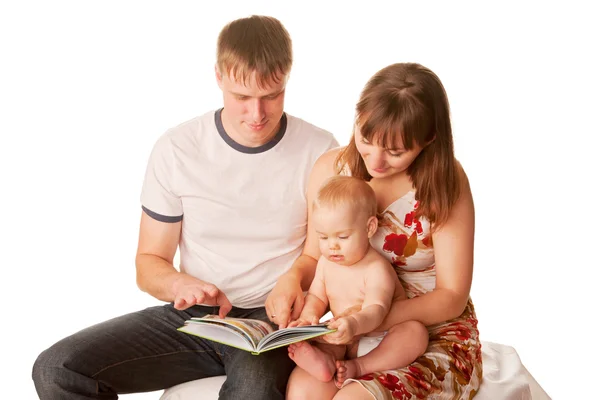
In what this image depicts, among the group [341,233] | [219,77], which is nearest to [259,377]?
[341,233]

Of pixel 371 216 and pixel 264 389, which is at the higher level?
pixel 371 216

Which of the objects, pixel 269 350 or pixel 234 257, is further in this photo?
pixel 234 257

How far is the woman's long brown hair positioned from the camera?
10.8 ft

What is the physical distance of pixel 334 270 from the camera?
3.49 metres

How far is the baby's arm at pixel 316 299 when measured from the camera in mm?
3496

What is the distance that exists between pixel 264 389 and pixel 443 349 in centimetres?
66

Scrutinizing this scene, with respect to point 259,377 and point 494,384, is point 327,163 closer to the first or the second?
point 259,377

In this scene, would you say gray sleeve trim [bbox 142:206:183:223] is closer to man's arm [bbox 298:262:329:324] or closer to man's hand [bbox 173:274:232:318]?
man's hand [bbox 173:274:232:318]

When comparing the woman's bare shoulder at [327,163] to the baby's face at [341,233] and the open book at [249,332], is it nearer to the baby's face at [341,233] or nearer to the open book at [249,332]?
the baby's face at [341,233]

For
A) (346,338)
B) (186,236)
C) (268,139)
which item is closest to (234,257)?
(186,236)

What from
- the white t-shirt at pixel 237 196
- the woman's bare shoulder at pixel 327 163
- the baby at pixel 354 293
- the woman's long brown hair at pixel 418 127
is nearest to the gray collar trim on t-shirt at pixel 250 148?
the white t-shirt at pixel 237 196

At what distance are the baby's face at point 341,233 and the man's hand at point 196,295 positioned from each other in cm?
41

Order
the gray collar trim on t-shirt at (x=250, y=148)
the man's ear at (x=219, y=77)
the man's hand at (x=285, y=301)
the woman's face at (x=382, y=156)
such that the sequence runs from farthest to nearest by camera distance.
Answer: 1. the gray collar trim on t-shirt at (x=250, y=148)
2. the man's ear at (x=219, y=77)
3. the man's hand at (x=285, y=301)
4. the woman's face at (x=382, y=156)

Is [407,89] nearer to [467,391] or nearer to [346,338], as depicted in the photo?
[346,338]
